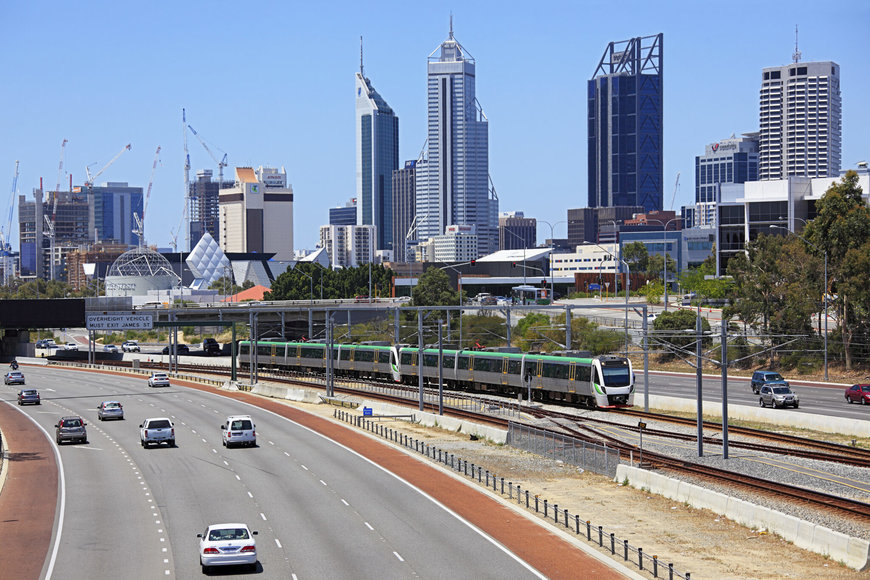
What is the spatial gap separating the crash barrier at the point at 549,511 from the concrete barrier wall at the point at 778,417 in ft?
64.6

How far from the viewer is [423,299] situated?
170875 millimetres

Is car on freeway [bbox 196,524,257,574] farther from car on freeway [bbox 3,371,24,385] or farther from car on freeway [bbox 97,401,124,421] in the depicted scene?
car on freeway [bbox 3,371,24,385]

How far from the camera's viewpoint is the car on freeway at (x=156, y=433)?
57625 mm

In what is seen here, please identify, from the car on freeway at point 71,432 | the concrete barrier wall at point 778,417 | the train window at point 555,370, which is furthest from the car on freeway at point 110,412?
the concrete barrier wall at point 778,417

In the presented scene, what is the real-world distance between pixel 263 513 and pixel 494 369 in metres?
44.0

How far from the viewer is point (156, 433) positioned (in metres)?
57.7

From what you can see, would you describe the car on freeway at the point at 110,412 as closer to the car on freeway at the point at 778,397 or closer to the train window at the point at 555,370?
the train window at the point at 555,370

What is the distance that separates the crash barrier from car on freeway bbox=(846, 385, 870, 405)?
105 ft

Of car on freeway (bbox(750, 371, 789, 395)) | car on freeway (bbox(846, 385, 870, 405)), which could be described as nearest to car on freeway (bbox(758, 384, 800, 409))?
car on freeway (bbox(846, 385, 870, 405))

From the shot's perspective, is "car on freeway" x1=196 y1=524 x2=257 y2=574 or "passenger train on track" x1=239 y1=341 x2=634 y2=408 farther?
"passenger train on track" x1=239 y1=341 x2=634 y2=408

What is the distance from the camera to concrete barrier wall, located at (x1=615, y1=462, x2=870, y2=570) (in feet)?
96.3

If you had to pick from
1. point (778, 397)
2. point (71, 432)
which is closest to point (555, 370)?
point (778, 397)

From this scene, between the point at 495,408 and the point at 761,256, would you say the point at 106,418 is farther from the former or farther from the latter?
the point at 761,256

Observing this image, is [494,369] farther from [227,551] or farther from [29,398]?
[227,551]
